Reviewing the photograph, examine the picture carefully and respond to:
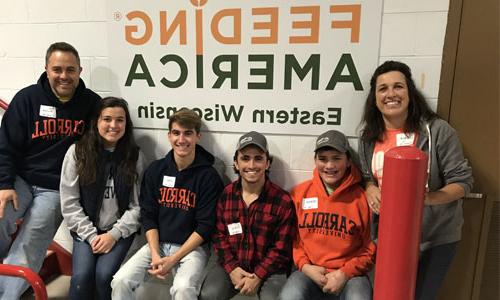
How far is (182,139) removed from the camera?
1907mm

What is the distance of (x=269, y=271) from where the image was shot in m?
1.76

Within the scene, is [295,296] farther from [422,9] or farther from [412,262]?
[422,9]

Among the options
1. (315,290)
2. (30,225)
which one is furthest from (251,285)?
(30,225)

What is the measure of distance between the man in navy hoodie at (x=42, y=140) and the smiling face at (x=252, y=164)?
898 millimetres

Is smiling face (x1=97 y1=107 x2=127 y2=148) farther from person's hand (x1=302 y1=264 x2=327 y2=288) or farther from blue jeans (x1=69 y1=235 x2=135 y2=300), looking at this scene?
person's hand (x1=302 y1=264 x2=327 y2=288)

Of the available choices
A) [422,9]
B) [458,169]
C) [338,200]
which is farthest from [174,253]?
[422,9]

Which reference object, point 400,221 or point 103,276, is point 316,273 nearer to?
point 400,221

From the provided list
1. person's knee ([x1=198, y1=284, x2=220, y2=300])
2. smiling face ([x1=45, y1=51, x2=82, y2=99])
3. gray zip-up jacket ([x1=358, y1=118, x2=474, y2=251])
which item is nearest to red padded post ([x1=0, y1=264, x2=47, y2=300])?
person's knee ([x1=198, y1=284, x2=220, y2=300])

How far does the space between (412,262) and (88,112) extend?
1779mm

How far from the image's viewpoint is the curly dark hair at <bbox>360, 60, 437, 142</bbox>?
5.69 ft

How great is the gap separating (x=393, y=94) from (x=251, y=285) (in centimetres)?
108

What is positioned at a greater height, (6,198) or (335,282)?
(6,198)

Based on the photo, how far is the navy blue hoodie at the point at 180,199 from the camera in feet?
6.29

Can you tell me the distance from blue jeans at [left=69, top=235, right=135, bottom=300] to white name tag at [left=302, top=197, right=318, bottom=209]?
0.96 metres
